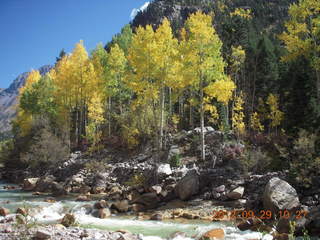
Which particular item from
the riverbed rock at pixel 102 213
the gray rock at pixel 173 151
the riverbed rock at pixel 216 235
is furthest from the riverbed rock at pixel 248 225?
the gray rock at pixel 173 151

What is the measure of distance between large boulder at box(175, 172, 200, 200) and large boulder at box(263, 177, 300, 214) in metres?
4.52

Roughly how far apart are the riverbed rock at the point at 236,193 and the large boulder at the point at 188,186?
1925 mm

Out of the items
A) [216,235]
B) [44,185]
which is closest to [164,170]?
[216,235]

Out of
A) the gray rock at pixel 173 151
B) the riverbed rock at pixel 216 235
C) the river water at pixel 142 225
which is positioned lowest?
the river water at pixel 142 225

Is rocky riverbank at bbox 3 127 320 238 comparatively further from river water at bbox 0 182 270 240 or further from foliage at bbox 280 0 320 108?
foliage at bbox 280 0 320 108

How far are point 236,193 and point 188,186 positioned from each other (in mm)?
2504

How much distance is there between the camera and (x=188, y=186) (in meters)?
16.5

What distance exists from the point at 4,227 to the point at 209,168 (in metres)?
11.1

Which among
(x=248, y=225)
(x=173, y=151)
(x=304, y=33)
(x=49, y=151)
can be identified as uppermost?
(x=304, y=33)

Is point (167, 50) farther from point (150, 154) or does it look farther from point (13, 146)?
point (13, 146)

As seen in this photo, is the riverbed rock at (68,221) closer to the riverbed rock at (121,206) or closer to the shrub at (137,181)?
the riverbed rock at (121,206)

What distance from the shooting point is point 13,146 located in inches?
1729

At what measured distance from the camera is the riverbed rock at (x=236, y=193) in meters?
15.1
